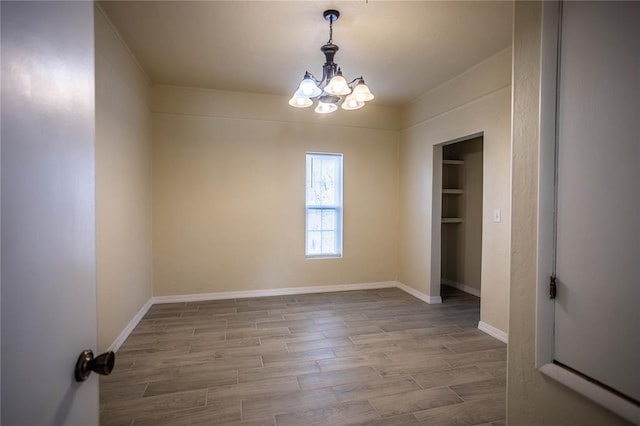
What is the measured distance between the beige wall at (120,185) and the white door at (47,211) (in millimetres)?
1935

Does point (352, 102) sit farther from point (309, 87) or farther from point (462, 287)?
point (462, 287)

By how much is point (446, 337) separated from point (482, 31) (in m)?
2.80

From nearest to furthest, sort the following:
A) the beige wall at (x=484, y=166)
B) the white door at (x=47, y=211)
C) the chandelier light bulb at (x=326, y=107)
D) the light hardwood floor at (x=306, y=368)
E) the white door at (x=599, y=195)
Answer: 1. the white door at (x=47, y=211)
2. the white door at (x=599, y=195)
3. the light hardwood floor at (x=306, y=368)
4. the chandelier light bulb at (x=326, y=107)
5. the beige wall at (x=484, y=166)

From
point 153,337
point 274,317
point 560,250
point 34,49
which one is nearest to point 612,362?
point 560,250

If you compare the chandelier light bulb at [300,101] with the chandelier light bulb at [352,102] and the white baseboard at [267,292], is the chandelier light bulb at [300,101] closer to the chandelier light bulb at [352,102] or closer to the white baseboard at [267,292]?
the chandelier light bulb at [352,102]

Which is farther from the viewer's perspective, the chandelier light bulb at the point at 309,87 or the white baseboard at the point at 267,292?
the white baseboard at the point at 267,292

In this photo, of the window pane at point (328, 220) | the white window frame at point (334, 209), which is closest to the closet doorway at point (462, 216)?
the white window frame at point (334, 209)

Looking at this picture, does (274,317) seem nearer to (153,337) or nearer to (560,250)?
(153,337)

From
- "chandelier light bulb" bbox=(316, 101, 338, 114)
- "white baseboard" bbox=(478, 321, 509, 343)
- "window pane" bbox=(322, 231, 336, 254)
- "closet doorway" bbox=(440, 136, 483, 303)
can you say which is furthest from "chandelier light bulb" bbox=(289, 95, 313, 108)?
"white baseboard" bbox=(478, 321, 509, 343)

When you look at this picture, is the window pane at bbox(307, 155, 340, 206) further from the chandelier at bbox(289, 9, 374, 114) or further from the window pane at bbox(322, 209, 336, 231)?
the chandelier at bbox(289, 9, 374, 114)

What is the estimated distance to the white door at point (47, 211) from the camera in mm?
538

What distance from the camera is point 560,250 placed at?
1.21m

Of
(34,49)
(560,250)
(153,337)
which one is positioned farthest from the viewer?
(153,337)

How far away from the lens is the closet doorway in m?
4.71
